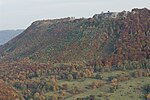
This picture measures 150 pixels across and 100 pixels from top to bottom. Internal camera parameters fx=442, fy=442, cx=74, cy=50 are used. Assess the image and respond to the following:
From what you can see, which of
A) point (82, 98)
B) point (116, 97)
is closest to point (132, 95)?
point (116, 97)

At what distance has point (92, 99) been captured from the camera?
197 m

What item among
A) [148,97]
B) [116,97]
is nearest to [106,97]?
[116,97]

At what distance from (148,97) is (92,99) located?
81.0ft

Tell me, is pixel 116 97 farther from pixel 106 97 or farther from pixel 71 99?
pixel 71 99

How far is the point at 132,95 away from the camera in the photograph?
19888 centimetres

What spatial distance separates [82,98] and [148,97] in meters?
29.4

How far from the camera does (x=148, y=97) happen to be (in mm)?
193250

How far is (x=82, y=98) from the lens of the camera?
199 metres

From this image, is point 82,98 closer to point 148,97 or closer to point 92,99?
point 92,99

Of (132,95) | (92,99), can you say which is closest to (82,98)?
(92,99)

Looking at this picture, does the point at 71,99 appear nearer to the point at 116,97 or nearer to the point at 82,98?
the point at 82,98

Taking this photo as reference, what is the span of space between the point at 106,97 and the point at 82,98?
1081cm

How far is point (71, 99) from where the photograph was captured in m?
200

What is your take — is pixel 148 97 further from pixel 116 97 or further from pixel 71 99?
pixel 71 99
